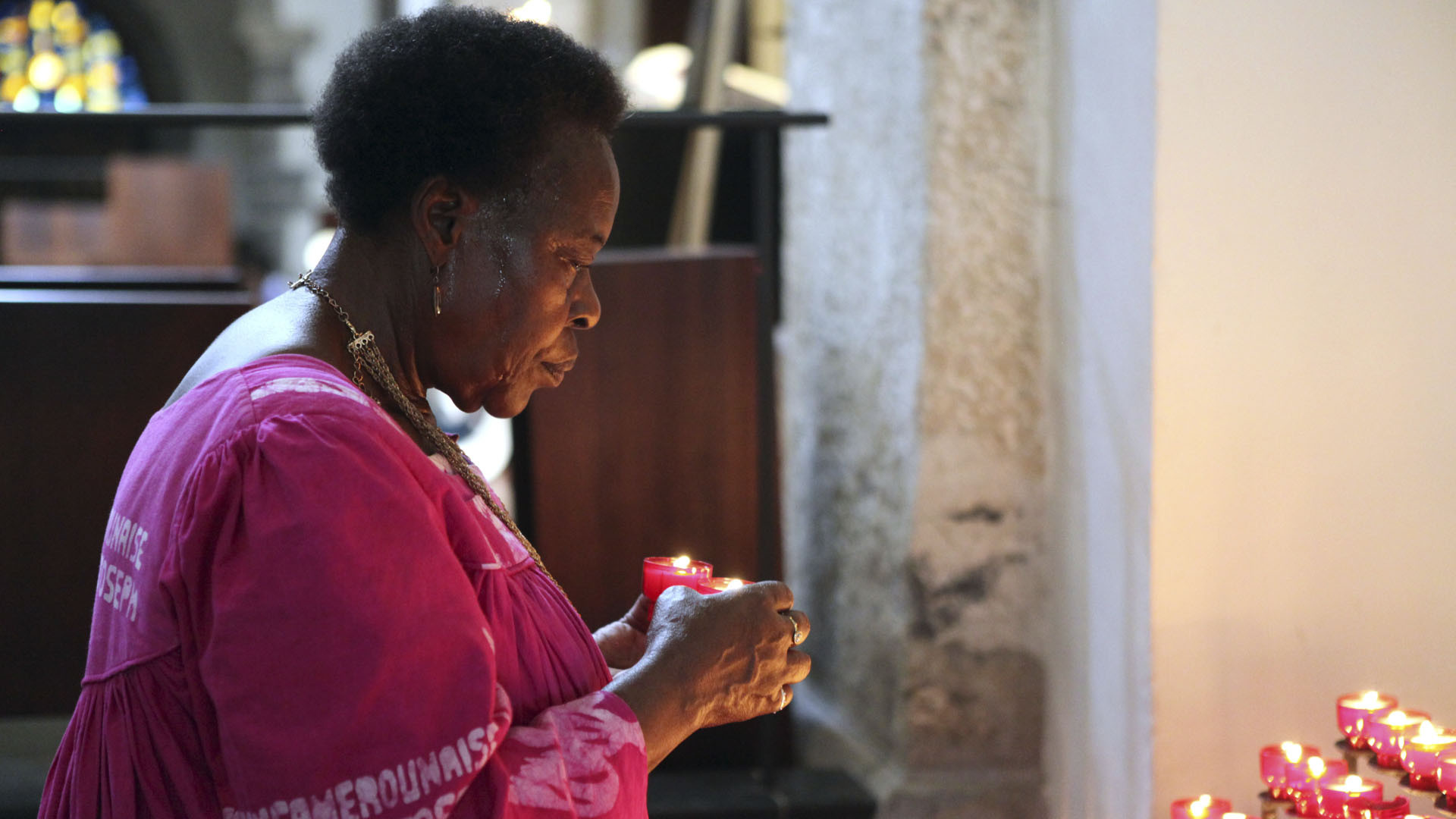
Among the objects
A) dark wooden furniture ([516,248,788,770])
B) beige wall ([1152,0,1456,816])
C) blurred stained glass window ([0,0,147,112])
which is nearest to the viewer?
beige wall ([1152,0,1456,816])

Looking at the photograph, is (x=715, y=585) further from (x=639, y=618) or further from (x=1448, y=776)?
(x=1448, y=776)

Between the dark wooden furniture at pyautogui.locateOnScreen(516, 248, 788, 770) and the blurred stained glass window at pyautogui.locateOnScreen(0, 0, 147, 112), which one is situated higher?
the blurred stained glass window at pyautogui.locateOnScreen(0, 0, 147, 112)

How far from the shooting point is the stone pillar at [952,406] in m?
2.48

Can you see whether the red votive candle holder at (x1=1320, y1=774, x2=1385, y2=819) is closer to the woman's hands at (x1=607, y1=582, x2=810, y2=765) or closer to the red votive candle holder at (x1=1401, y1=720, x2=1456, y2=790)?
the red votive candle holder at (x1=1401, y1=720, x2=1456, y2=790)

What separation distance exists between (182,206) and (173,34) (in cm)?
455

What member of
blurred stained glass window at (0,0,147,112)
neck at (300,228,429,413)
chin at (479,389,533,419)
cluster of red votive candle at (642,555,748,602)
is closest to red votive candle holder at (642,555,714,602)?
cluster of red votive candle at (642,555,748,602)

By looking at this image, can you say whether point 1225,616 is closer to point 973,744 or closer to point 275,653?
point 973,744

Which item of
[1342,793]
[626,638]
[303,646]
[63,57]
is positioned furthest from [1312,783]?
[63,57]

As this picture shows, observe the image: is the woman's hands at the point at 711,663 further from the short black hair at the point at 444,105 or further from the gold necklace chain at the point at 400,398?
the short black hair at the point at 444,105

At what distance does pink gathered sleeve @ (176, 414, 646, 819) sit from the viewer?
1.04 m

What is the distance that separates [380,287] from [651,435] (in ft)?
4.93

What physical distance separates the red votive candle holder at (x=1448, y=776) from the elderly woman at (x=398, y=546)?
88 cm

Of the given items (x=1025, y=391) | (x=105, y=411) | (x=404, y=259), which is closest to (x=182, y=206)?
(x=105, y=411)

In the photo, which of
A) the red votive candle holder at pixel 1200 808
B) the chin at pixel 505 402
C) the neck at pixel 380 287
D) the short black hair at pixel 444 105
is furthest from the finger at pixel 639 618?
the red votive candle holder at pixel 1200 808
